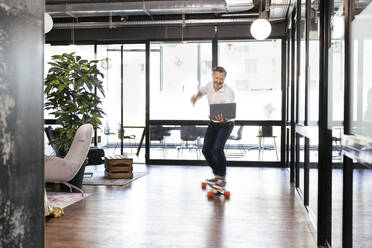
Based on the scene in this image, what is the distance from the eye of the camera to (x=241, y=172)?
7.88m

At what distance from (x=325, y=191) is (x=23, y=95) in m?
2.55

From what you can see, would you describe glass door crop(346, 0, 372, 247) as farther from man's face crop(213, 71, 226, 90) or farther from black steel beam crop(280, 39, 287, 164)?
black steel beam crop(280, 39, 287, 164)

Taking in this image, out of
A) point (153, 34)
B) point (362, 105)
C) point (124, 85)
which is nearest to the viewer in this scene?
point (362, 105)

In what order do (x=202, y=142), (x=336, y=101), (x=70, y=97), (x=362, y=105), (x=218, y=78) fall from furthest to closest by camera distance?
(x=202, y=142) < (x=70, y=97) < (x=218, y=78) < (x=336, y=101) < (x=362, y=105)

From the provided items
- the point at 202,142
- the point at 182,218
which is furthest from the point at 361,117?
the point at 202,142

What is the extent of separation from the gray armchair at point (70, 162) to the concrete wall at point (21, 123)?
12.6 ft

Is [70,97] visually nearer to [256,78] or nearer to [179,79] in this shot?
[179,79]

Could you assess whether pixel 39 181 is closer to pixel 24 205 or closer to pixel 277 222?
pixel 24 205

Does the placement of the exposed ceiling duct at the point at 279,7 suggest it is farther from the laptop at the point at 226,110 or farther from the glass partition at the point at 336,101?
the glass partition at the point at 336,101

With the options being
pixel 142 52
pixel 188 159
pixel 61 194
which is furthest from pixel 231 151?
pixel 61 194

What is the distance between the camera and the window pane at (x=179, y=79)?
9.03 meters

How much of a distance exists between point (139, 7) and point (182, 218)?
448 centimetres

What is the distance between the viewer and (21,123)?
152 centimetres

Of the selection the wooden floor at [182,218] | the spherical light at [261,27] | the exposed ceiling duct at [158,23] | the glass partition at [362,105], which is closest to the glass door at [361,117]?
the glass partition at [362,105]
